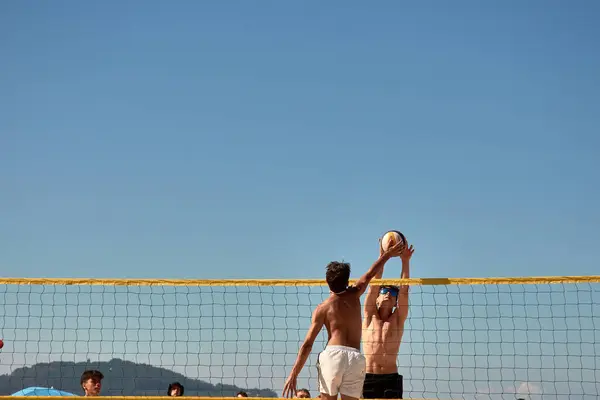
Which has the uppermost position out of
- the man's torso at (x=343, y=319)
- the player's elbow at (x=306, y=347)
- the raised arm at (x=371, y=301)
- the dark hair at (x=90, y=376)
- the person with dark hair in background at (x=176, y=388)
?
the raised arm at (x=371, y=301)

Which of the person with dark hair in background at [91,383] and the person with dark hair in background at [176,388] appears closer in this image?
the person with dark hair in background at [91,383]

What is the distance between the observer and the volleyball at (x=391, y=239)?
7.36 m

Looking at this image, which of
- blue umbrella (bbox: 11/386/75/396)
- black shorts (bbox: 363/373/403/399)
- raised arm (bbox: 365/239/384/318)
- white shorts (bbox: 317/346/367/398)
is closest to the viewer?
white shorts (bbox: 317/346/367/398)

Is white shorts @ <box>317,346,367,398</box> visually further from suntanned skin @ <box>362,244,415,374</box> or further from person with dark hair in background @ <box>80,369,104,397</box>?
person with dark hair in background @ <box>80,369,104,397</box>

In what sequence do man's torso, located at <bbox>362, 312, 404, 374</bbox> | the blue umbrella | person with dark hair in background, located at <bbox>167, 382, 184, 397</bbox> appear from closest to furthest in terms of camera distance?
1. man's torso, located at <bbox>362, 312, 404, 374</bbox>
2. the blue umbrella
3. person with dark hair in background, located at <bbox>167, 382, 184, 397</bbox>

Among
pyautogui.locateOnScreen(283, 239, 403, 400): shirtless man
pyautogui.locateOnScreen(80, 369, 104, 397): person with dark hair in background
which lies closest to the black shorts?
pyautogui.locateOnScreen(283, 239, 403, 400): shirtless man

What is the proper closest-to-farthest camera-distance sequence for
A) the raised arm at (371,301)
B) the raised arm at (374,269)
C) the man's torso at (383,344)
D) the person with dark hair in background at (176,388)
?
the raised arm at (374,269) < the man's torso at (383,344) < the raised arm at (371,301) < the person with dark hair in background at (176,388)

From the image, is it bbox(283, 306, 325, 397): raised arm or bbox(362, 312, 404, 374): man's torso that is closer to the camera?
bbox(283, 306, 325, 397): raised arm

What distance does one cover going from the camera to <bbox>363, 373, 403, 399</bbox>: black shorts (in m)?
7.35

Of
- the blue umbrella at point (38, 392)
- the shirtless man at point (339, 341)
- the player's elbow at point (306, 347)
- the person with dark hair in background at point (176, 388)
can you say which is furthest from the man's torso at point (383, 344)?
the blue umbrella at point (38, 392)

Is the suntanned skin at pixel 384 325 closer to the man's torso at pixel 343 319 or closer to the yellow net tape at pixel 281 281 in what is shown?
the yellow net tape at pixel 281 281

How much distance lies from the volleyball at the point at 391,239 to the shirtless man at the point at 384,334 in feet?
0.24

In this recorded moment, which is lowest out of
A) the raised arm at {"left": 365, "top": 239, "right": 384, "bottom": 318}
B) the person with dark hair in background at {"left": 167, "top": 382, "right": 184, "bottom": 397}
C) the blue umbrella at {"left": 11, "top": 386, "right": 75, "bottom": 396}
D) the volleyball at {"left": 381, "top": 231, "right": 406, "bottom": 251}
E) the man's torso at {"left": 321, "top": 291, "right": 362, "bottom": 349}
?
the blue umbrella at {"left": 11, "top": 386, "right": 75, "bottom": 396}

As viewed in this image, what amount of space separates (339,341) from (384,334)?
1288 millimetres
